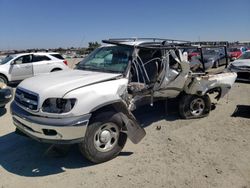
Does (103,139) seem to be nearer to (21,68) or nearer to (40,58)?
(21,68)

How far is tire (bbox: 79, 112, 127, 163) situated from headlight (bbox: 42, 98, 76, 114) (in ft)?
1.59

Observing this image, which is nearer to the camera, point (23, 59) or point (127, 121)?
point (127, 121)

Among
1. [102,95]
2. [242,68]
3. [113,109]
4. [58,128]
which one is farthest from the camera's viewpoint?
[242,68]

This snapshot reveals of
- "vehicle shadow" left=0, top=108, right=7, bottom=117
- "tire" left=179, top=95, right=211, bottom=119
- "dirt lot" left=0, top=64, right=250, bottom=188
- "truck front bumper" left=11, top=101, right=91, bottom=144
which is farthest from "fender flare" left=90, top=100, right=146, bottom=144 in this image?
"vehicle shadow" left=0, top=108, right=7, bottom=117

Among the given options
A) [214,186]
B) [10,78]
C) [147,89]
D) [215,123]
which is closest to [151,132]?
[147,89]

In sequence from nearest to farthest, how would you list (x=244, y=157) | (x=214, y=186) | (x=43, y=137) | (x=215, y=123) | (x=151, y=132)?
(x=214, y=186) → (x=43, y=137) → (x=244, y=157) → (x=151, y=132) → (x=215, y=123)

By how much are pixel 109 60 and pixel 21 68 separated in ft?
28.1

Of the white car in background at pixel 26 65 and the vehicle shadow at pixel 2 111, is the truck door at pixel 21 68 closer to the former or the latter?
the white car in background at pixel 26 65

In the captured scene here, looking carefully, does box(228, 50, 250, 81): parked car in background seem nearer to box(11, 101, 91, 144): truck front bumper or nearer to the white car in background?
the white car in background

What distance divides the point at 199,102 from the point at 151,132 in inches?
73.3

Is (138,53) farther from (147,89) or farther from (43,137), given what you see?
(43,137)

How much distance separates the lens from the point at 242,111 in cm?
714

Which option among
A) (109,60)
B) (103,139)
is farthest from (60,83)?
(109,60)

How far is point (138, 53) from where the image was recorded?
515 cm
